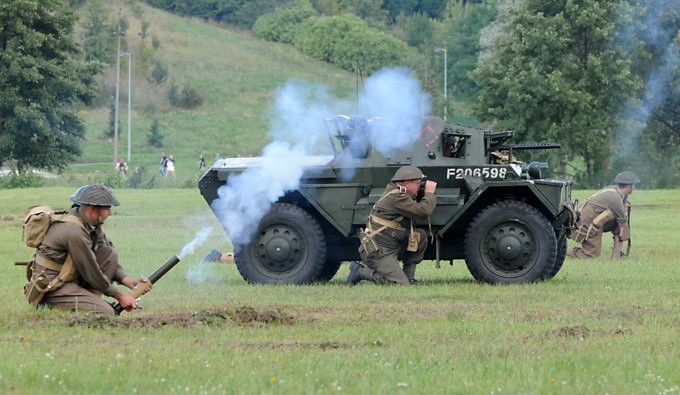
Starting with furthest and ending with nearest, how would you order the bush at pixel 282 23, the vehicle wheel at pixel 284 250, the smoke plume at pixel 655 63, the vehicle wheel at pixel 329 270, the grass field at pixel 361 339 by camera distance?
the bush at pixel 282 23
the smoke plume at pixel 655 63
the vehicle wheel at pixel 329 270
the vehicle wheel at pixel 284 250
the grass field at pixel 361 339

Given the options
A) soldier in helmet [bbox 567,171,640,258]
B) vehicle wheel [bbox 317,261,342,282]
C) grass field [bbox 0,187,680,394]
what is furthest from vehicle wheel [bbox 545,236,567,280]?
soldier in helmet [bbox 567,171,640,258]

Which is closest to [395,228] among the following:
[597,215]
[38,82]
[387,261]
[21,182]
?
[387,261]

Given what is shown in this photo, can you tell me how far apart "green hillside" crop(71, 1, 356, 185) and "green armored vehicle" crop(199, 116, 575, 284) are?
49270mm

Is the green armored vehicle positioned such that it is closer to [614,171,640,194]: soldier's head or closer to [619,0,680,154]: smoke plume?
[614,171,640,194]: soldier's head

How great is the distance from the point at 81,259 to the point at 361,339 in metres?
2.93

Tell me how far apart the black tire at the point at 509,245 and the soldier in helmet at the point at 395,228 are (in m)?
0.68

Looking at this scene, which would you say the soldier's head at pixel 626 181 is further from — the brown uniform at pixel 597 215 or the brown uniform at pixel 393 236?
the brown uniform at pixel 393 236

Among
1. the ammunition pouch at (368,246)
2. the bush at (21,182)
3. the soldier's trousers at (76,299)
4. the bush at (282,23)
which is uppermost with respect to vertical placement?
the bush at (282,23)

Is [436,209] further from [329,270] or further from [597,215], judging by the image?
[597,215]

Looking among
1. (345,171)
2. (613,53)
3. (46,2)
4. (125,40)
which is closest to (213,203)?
(345,171)

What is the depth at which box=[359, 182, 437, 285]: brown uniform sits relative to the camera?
16.7m

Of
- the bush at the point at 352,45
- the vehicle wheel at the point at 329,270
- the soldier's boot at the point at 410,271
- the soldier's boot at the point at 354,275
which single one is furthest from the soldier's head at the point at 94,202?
the bush at the point at 352,45

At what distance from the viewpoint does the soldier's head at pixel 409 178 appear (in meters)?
16.7

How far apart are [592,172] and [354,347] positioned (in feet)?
150
